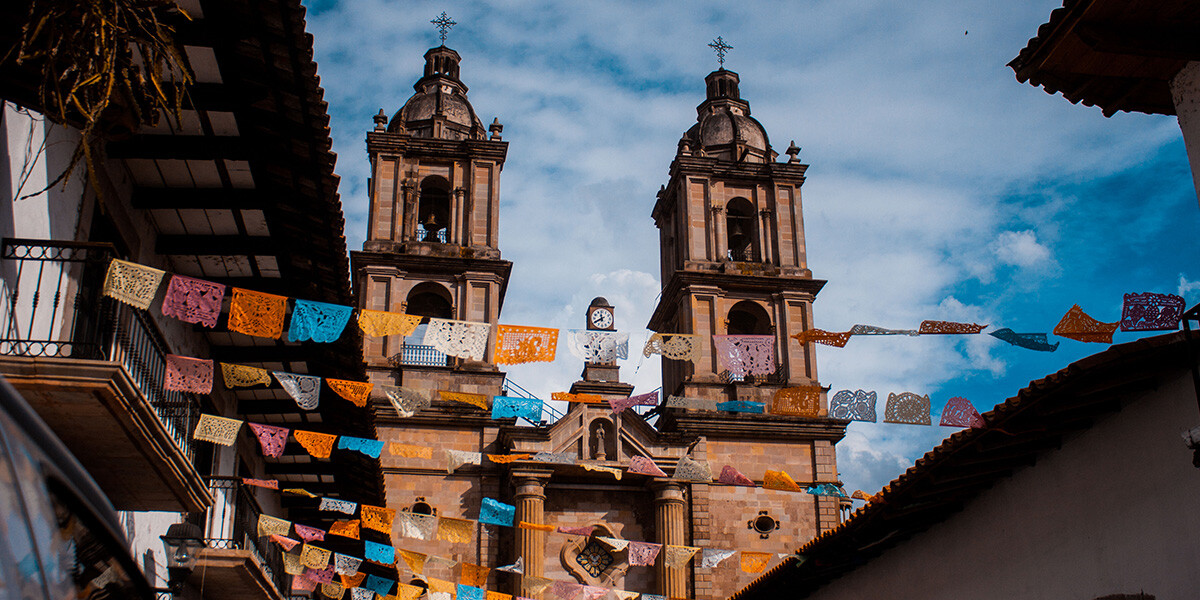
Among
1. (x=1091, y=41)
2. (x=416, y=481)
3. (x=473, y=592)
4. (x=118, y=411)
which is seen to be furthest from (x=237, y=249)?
(x=416, y=481)

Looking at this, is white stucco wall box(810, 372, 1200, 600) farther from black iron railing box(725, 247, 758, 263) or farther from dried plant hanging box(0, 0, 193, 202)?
black iron railing box(725, 247, 758, 263)

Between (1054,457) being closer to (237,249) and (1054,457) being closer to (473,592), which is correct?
(237,249)

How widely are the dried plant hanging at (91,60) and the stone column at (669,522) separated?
Result: 66.5 feet

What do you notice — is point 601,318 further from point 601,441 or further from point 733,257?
point 601,441

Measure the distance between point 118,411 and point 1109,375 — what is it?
288 inches

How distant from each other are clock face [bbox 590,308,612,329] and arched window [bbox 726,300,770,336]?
431 cm

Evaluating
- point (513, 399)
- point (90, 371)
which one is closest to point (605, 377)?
point (513, 399)

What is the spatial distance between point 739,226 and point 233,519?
22163 mm

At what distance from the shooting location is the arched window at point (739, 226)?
33.3m

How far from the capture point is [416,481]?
87.2ft

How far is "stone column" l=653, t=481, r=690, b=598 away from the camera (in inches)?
1008

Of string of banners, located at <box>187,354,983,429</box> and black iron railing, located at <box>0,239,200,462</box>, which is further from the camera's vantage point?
string of banners, located at <box>187,354,983,429</box>

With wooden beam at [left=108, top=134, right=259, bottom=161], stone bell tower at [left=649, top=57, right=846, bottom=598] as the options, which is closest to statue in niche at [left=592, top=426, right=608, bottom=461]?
stone bell tower at [left=649, top=57, right=846, bottom=598]

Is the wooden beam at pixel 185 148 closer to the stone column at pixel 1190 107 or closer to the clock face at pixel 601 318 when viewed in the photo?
the stone column at pixel 1190 107
